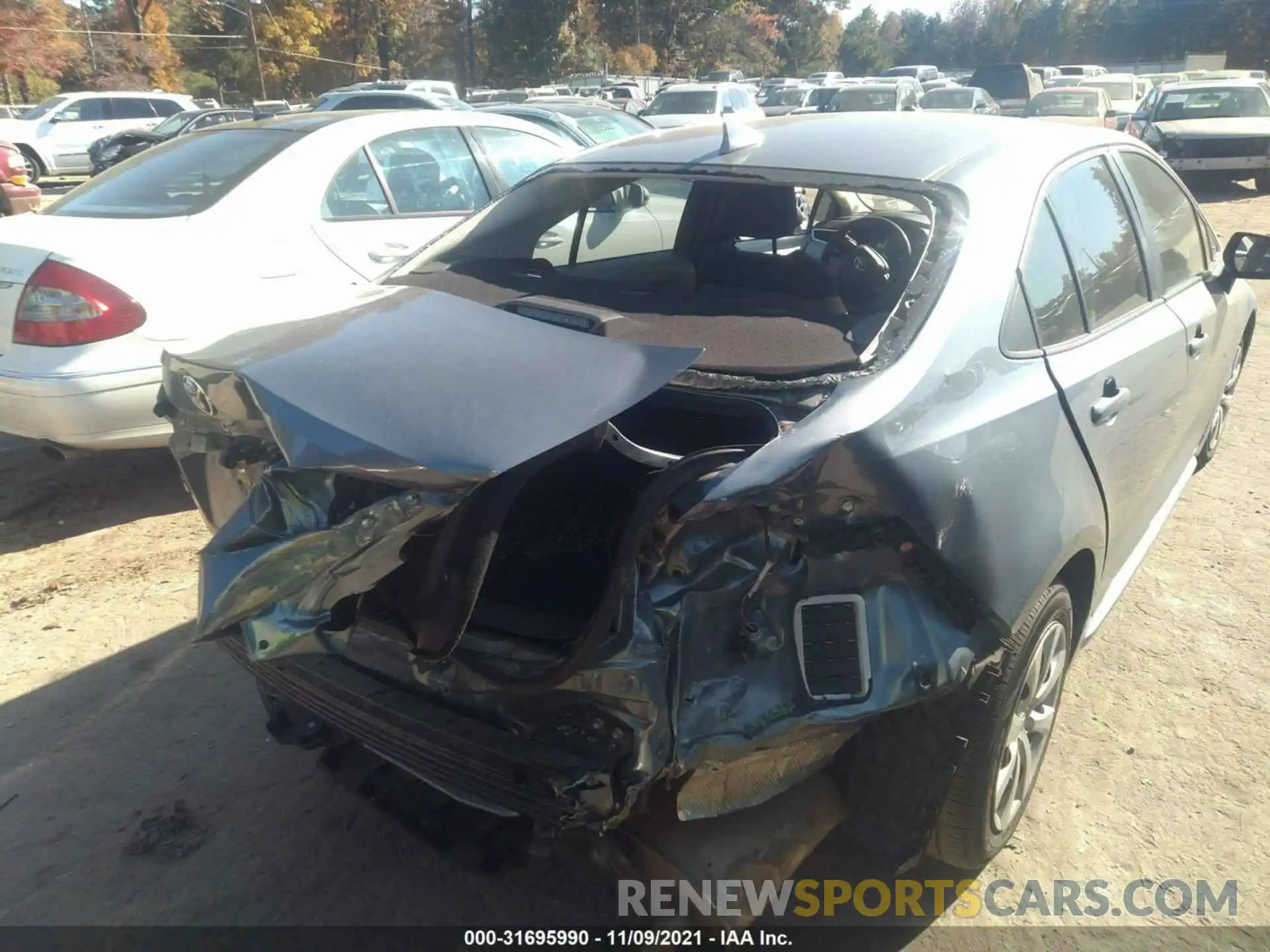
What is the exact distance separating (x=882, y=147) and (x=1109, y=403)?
987 millimetres

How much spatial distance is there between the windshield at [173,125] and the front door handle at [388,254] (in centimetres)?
1513

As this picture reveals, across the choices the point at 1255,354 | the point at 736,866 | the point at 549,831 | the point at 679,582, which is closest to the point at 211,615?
the point at 549,831

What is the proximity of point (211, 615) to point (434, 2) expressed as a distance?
163 feet

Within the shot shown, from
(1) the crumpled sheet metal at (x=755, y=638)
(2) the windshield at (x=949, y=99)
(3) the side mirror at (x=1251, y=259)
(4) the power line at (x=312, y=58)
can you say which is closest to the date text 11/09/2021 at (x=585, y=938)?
(1) the crumpled sheet metal at (x=755, y=638)

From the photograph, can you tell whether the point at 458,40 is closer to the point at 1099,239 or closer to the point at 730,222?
the point at 730,222

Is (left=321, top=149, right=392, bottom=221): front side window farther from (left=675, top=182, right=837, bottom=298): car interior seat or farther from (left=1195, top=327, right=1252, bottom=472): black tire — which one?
(left=1195, top=327, right=1252, bottom=472): black tire

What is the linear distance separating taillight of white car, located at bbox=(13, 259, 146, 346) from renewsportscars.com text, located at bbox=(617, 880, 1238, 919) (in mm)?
3365

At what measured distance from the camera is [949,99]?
21406mm

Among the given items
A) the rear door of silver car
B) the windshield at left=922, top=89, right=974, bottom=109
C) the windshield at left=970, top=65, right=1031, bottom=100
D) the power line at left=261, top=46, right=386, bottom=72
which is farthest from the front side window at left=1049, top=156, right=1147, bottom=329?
the power line at left=261, top=46, right=386, bottom=72

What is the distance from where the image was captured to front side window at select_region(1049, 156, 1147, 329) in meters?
2.83

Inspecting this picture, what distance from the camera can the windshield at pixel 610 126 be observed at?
463 inches

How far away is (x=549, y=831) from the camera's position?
201 cm

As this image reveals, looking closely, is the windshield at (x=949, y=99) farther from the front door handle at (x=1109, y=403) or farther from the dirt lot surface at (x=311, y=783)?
the front door handle at (x=1109, y=403)

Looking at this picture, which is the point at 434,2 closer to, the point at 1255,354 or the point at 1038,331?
the point at 1255,354
